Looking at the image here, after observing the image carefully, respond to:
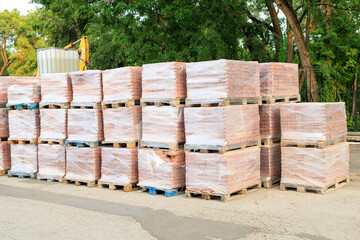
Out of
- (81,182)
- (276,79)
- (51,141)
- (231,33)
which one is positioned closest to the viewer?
(276,79)

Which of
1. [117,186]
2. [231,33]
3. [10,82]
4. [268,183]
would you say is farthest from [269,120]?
[231,33]

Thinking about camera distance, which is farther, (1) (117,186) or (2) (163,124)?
(1) (117,186)

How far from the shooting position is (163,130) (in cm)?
824

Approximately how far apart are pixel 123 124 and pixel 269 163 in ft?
10.3

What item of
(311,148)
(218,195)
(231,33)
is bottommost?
(218,195)

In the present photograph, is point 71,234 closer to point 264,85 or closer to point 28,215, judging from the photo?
point 28,215

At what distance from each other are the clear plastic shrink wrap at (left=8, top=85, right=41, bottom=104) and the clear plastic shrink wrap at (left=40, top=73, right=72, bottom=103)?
1.49 feet

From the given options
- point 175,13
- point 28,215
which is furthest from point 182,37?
point 28,215

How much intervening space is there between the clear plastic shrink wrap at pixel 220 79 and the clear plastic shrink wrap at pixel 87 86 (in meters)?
2.35

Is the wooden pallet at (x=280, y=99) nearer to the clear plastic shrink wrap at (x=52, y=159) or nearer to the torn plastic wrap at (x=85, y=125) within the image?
the torn plastic wrap at (x=85, y=125)

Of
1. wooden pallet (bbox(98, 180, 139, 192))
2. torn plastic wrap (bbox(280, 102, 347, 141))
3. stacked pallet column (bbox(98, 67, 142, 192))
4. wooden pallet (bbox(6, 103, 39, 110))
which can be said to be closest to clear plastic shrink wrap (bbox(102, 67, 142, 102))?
stacked pallet column (bbox(98, 67, 142, 192))

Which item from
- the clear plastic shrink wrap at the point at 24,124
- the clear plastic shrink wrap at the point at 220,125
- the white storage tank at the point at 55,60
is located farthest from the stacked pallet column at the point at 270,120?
the white storage tank at the point at 55,60

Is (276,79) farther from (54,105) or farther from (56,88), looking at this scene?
(54,105)

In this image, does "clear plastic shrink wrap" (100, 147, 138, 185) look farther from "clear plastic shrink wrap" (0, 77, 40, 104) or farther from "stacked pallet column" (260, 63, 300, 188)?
"clear plastic shrink wrap" (0, 77, 40, 104)
